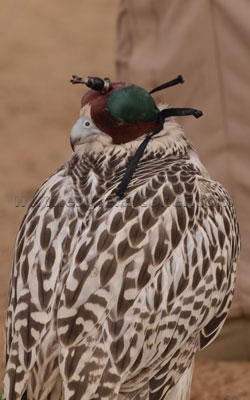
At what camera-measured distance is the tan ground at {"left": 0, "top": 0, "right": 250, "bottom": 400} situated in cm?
436

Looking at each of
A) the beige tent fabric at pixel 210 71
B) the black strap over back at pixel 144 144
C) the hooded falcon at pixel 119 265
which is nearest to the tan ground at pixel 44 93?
the beige tent fabric at pixel 210 71

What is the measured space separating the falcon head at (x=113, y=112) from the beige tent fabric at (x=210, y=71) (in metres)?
1.35

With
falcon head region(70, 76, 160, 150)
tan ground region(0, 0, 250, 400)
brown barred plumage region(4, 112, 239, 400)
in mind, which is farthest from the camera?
tan ground region(0, 0, 250, 400)

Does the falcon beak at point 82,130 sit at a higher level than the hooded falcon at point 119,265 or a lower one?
higher

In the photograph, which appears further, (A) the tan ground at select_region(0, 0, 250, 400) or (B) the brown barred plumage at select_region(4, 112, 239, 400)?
(A) the tan ground at select_region(0, 0, 250, 400)

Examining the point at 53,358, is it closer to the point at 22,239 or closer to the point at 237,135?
the point at 22,239

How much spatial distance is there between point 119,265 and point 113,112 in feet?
1.34

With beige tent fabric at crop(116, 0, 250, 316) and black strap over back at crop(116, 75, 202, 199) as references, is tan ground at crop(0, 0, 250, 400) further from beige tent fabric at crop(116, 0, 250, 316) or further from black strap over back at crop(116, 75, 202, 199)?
black strap over back at crop(116, 75, 202, 199)

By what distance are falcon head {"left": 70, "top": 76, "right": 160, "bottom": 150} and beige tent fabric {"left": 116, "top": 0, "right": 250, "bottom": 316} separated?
4.43 feet

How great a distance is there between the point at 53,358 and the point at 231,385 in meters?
1.83

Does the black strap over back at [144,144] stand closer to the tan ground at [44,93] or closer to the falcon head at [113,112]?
the falcon head at [113,112]

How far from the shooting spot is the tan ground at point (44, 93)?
4362mm

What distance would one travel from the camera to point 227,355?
4.24 metres

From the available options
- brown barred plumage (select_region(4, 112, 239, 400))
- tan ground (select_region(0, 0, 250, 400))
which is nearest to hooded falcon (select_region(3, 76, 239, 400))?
brown barred plumage (select_region(4, 112, 239, 400))
